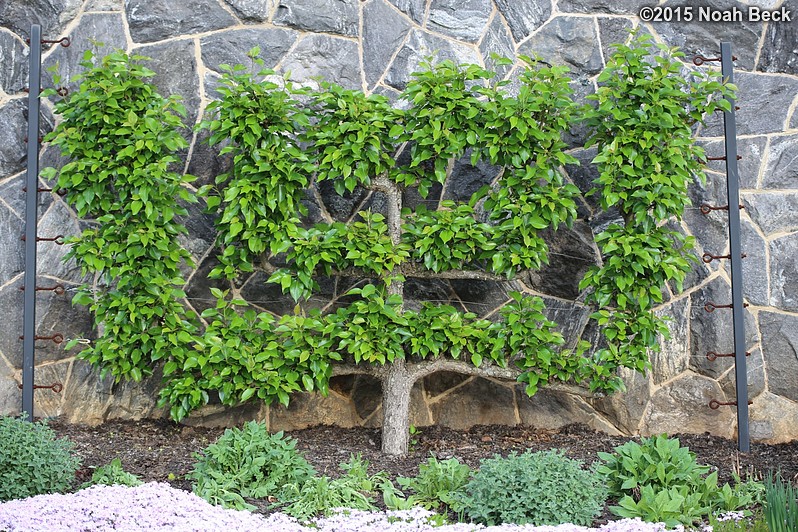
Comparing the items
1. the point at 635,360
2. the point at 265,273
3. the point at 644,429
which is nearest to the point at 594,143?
the point at 635,360

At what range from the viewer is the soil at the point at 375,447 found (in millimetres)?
3557

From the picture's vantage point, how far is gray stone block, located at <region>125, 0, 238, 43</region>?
13.8ft

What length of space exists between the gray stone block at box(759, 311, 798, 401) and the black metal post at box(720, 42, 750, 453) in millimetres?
193

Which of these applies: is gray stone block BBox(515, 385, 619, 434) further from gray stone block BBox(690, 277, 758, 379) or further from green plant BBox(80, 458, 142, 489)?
green plant BBox(80, 458, 142, 489)

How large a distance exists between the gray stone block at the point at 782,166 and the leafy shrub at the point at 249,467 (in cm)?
277

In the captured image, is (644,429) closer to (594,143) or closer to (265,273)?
(594,143)

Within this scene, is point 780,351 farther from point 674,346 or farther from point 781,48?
point 781,48

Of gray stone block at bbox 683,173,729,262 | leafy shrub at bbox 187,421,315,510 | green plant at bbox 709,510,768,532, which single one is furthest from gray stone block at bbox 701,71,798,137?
leafy shrub at bbox 187,421,315,510

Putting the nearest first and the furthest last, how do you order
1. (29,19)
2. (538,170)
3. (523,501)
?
(523,501) → (538,170) → (29,19)

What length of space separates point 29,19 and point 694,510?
384 centimetres

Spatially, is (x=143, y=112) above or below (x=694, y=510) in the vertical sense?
above

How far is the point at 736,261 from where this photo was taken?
4078 mm

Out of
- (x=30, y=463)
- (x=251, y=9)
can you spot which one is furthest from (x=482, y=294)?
(x=30, y=463)

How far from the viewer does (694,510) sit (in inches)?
115
